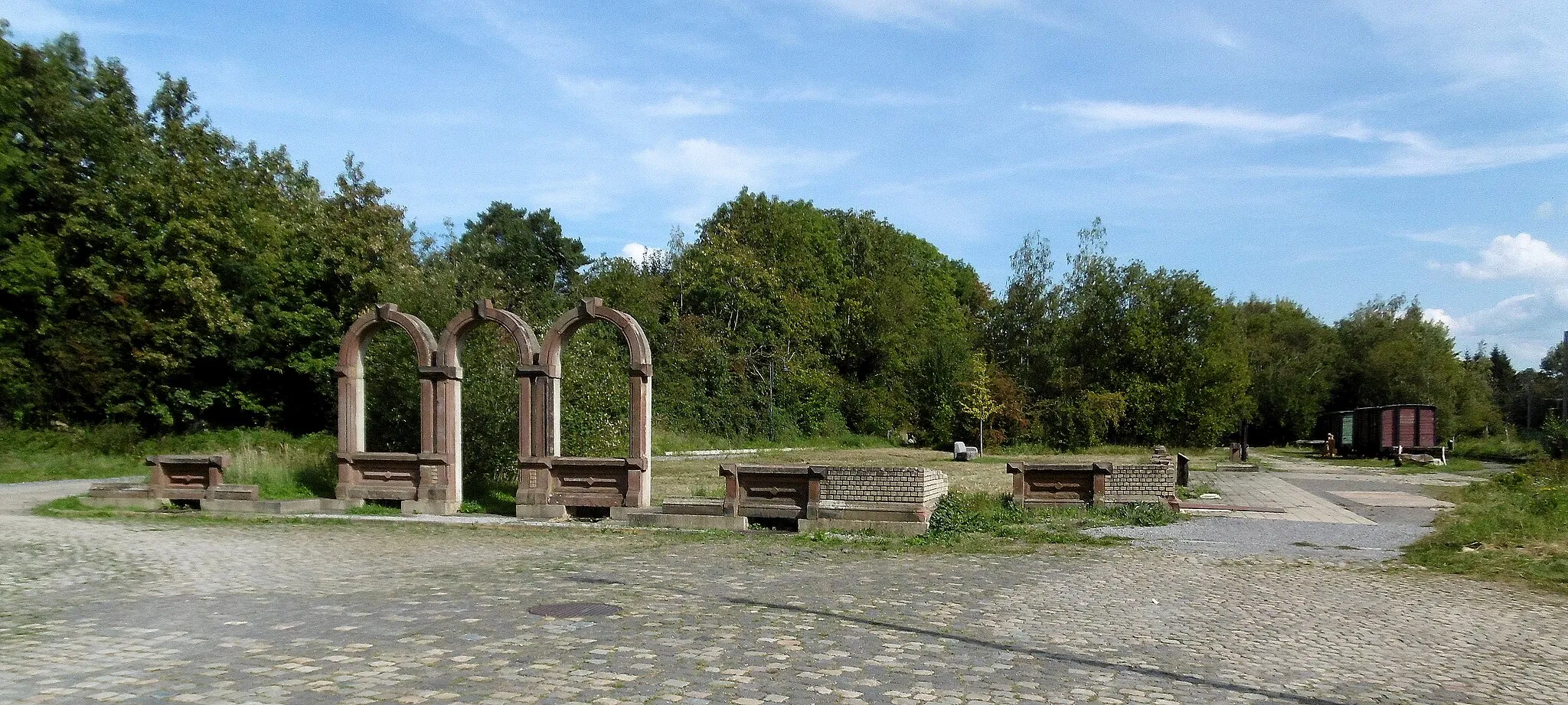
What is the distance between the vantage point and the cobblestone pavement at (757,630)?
610cm

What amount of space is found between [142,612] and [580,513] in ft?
29.9

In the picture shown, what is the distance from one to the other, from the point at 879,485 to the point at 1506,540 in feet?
27.7

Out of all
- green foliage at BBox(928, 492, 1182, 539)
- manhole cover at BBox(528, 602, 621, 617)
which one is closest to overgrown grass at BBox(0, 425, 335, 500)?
green foliage at BBox(928, 492, 1182, 539)

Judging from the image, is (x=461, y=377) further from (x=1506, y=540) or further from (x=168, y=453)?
(x=1506, y=540)

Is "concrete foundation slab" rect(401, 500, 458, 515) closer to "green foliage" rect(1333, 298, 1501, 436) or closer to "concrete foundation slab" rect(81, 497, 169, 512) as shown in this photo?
"concrete foundation slab" rect(81, 497, 169, 512)

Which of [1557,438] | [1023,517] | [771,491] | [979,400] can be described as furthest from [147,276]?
[1557,438]

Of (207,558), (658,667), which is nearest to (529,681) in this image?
(658,667)

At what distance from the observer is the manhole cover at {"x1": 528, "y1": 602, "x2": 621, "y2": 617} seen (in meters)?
8.32

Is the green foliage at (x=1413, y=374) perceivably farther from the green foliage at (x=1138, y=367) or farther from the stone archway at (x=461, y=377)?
the stone archway at (x=461, y=377)

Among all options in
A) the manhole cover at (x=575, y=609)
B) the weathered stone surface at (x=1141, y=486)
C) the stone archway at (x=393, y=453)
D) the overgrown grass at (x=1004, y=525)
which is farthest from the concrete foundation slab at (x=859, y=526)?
the stone archway at (x=393, y=453)

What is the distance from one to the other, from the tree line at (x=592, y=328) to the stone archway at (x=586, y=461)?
129 inches

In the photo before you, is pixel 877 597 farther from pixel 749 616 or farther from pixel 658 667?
pixel 658 667

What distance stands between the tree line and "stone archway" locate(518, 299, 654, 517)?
327 centimetres

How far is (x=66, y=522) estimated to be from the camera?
635 inches
